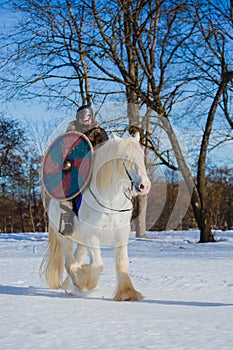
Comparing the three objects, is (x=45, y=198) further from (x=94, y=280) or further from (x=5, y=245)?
(x=5, y=245)

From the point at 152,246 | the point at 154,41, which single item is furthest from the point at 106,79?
the point at 152,246

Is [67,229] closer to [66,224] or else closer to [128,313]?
[66,224]

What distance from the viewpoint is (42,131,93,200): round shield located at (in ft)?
15.1

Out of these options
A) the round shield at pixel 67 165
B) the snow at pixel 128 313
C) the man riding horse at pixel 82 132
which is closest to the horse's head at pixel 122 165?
the round shield at pixel 67 165

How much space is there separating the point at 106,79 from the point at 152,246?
180 inches

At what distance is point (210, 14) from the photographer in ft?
39.0

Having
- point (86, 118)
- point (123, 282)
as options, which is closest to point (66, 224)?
point (123, 282)

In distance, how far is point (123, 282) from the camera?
15.0 feet

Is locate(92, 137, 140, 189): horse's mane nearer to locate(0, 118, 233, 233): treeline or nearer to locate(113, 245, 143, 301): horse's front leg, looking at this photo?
locate(113, 245, 143, 301): horse's front leg

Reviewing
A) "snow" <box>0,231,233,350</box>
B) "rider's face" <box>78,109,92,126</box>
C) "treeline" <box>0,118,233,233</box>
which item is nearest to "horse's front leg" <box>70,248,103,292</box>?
"snow" <box>0,231,233,350</box>

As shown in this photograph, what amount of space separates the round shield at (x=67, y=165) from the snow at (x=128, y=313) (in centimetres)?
105

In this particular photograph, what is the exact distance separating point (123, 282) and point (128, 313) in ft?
3.38

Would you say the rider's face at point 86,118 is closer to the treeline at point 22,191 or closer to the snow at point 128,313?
the snow at point 128,313

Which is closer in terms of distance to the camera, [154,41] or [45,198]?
[45,198]
